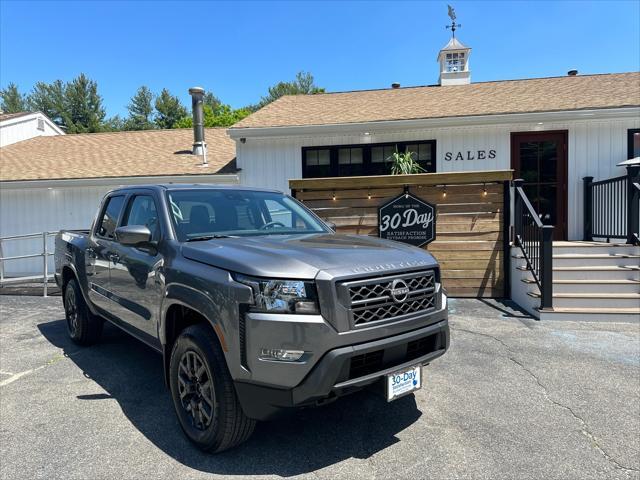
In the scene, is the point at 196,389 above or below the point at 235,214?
below

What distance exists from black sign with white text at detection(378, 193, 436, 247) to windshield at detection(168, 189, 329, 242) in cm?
373

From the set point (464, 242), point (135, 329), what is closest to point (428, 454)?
point (135, 329)

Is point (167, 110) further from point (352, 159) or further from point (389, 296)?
point (389, 296)

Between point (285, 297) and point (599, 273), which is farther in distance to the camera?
point (599, 273)

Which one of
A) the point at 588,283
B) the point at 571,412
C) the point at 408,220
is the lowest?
the point at 571,412

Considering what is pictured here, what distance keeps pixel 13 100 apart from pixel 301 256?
6610 centimetres

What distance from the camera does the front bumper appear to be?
8.01 ft

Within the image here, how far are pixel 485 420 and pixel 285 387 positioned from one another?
1793mm

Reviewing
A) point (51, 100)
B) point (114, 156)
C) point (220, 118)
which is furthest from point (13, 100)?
point (114, 156)

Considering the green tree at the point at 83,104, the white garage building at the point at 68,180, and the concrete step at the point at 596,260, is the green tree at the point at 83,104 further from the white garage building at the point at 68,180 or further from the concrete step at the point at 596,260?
the concrete step at the point at 596,260

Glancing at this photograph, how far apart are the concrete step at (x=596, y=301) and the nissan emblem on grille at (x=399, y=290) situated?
4.62 m

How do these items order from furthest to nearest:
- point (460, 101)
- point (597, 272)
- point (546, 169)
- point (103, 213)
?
point (460, 101) < point (546, 169) < point (597, 272) < point (103, 213)

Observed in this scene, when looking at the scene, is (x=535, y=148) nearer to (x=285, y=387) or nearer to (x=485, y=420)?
(x=485, y=420)

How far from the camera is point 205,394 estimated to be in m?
2.85
